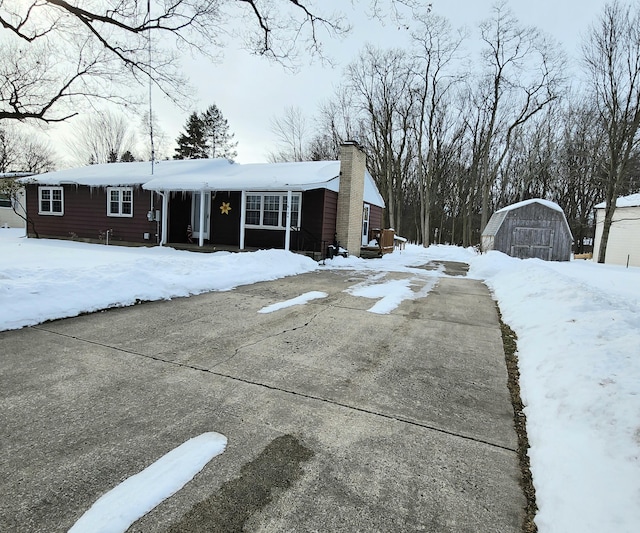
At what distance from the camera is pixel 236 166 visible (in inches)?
656

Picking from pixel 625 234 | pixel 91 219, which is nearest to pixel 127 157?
pixel 91 219

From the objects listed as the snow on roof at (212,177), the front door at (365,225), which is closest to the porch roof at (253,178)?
the snow on roof at (212,177)

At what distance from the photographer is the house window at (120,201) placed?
14.9m

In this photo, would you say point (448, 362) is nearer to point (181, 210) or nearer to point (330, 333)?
point (330, 333)

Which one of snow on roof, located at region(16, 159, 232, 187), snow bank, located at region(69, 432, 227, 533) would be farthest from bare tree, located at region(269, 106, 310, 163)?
snow bank, located at region(69, 432, 227, 533)

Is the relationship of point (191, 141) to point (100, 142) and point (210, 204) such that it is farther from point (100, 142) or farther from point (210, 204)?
point (210, 204)

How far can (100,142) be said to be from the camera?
3531 centimetres

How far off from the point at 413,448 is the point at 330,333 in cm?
232

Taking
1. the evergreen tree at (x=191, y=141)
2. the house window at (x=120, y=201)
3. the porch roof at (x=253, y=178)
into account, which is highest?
the evergreen tree at (x=191, y=141)

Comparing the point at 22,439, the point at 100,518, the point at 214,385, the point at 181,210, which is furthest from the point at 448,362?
the point at 181,210

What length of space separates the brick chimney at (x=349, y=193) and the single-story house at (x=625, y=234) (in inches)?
575

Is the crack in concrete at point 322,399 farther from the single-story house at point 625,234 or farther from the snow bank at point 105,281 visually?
the single-story house at point 625,234

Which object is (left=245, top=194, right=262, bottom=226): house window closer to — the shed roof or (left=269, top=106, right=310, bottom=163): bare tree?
the shed roof

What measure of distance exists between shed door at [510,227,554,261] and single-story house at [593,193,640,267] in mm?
3917
